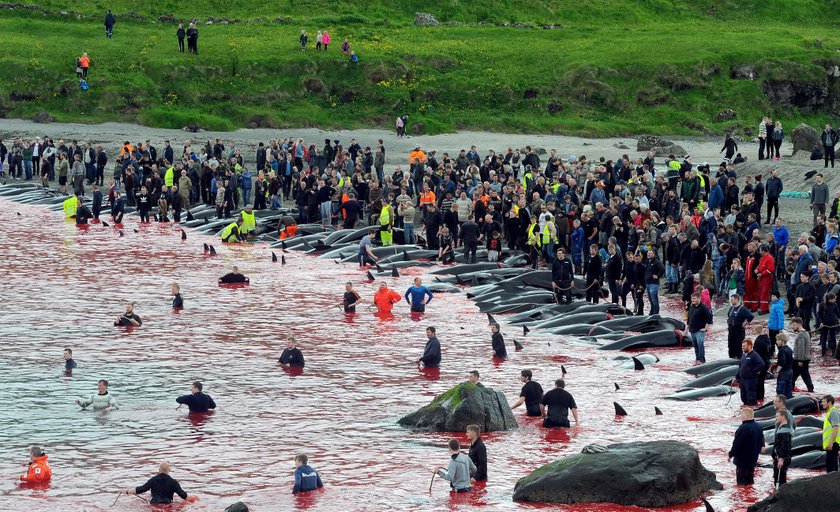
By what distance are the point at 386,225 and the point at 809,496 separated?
88.6 feet

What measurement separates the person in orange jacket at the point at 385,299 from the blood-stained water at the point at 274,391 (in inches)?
23.6

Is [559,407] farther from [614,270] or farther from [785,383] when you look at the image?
[614,270]

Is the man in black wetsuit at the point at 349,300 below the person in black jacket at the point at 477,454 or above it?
above

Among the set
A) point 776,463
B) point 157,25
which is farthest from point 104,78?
point 776,463

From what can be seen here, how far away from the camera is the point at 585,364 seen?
30.8 meters

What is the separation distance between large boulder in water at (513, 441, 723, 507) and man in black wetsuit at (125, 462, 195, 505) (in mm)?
5571

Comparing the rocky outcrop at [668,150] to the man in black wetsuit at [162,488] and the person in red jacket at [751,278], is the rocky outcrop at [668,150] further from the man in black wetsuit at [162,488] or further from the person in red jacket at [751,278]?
the man in black wetsuit at [162,488]

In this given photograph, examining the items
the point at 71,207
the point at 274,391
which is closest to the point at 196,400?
the point at 274,391

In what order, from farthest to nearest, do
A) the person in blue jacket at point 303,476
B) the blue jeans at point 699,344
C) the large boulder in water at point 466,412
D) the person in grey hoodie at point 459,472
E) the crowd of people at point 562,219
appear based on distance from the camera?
1. the blue jeans at point 699,344
2. the crowd of people at point 562,219
3. the large boulder in water at point 466,412
4. the person in blue jacket at point 303,476
5. the person in grey hoodie at point 459,472

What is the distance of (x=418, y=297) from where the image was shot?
36250 millimetres

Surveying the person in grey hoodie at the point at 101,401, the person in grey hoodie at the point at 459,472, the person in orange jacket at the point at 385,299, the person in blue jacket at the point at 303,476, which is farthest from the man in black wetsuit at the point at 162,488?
the person in orange jacket at the point at 385,299

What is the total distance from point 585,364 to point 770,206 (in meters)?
14.2

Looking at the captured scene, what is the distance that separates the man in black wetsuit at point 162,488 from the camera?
21.5 m

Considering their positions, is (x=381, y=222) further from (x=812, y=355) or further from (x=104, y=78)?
(x=104, y=78)
